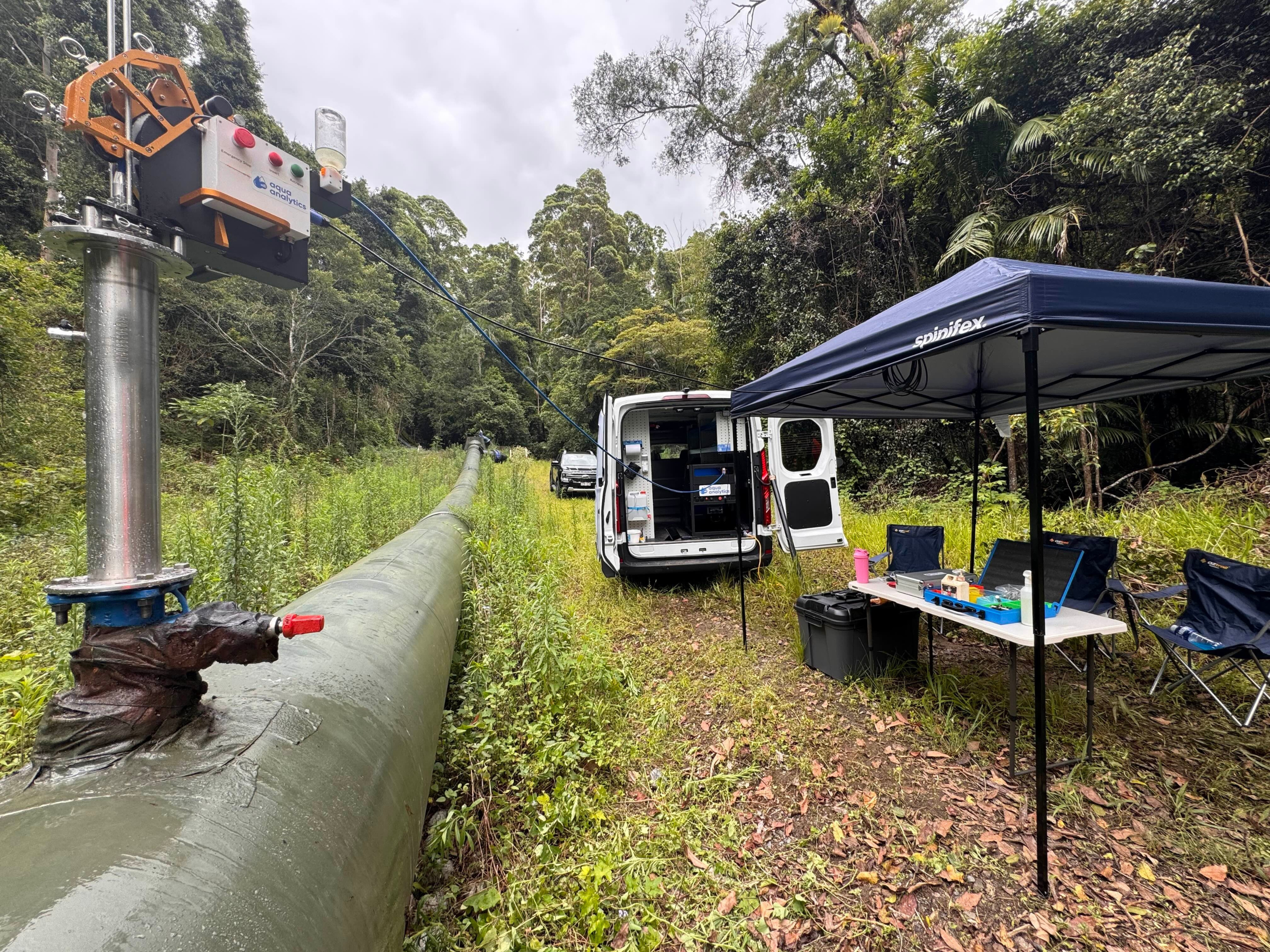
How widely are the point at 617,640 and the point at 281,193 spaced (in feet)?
11.8

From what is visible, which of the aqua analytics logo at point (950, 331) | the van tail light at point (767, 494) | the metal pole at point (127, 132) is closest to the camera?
the metal pole at point (127, 132)

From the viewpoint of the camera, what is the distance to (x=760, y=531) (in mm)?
4730

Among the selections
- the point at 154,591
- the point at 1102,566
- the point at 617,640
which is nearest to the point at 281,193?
the point at 154,591

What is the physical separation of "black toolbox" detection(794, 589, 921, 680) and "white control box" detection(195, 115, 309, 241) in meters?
3.45

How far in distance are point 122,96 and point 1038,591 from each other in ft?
10.3

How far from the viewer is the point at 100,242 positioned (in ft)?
3.25

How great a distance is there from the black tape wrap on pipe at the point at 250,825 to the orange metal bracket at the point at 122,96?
1226 mm

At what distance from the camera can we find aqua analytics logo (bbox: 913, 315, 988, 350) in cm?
203

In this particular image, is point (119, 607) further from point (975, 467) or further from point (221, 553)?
point (975, 467)

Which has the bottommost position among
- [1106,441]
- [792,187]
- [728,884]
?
[728,884]

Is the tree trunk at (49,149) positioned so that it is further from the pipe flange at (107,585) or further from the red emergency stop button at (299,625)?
the red emergency stop button at (299,625)

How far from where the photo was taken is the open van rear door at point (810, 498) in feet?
15.4

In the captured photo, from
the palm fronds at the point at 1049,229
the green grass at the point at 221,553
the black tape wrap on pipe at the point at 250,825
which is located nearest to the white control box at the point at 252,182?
the black tape wrap on pipe at the point at 250,825

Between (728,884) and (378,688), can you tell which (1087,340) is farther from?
(378,688)
